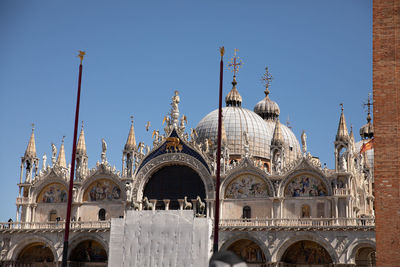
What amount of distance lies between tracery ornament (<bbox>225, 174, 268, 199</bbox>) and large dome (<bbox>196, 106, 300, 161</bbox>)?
10599 millimetres

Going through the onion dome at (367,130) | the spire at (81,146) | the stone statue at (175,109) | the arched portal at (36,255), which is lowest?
the arched portal at (36,255)

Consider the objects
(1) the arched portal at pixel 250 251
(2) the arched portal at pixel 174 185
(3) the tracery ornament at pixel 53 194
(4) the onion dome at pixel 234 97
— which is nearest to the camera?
(1) the arched portal at pixel 250 251

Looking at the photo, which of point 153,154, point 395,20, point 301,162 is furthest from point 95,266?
point 395,20

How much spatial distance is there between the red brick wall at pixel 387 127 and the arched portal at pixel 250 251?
31.6m

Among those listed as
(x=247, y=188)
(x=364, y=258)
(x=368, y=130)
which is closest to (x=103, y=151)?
(x=247, y=188)

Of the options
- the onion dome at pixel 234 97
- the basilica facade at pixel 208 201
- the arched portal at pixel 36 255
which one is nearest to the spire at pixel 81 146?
the basilica facade at pixel 208 201

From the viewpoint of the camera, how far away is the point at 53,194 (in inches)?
2104

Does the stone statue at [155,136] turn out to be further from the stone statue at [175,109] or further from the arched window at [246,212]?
the arched window at [246,212]

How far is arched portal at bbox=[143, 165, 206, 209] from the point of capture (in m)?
49.9

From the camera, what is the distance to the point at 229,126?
201ft

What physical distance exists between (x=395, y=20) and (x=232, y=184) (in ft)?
109

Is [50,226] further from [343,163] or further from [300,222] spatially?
[343,163]

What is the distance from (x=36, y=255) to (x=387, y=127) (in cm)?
4180

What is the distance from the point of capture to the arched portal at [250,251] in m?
47.1
